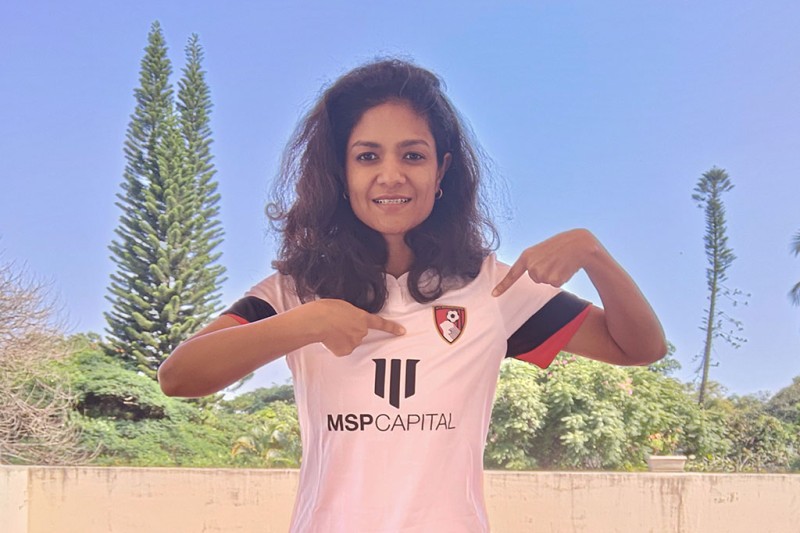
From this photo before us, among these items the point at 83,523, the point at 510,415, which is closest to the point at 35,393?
the point at 83,523

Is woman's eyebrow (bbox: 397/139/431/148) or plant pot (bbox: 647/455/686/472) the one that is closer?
woman's eyebrow (bbox: 397/139/431/148)

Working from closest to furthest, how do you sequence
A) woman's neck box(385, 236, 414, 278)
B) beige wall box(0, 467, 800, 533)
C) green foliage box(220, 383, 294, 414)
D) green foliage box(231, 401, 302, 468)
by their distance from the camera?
1. woman's neck box(385, 236, 414, 278)
2. beige wall box(0, 467, 800, 533)
3. green foliage box(231, 401, 302, 468)
4. green foliage box(220, 383, 294, 414)

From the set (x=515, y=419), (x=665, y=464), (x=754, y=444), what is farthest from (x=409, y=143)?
(x=754, y=444)

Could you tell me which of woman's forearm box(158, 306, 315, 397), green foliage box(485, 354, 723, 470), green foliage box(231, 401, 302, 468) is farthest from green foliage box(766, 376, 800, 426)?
woman's forearm box(158, 306, 315, 397)

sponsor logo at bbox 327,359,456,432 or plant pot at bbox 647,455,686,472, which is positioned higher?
sponsor logo at bbox 327,359,456,432

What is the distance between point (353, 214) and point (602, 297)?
37cm

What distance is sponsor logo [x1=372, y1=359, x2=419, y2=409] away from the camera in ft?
3.59

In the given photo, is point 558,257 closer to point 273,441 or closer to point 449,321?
point 449,321

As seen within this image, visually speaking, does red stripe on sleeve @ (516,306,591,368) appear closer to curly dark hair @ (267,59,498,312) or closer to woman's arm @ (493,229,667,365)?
woman's arm @ (493,229,667,365)

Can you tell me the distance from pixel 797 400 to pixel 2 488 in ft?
27.8

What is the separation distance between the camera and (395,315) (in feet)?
3.80

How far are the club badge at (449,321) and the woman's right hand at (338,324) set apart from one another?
11cm

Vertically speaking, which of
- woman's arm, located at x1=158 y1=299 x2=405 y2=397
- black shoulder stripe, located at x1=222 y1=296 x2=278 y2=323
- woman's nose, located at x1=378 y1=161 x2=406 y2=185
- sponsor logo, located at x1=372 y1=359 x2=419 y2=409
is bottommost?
sponsor logo, located at x1=372 y1=359 x2=419 y2=409

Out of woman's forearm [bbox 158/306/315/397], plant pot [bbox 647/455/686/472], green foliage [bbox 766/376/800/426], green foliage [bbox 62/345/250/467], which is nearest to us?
woman's forearm [bbox 158/306/315/397]
